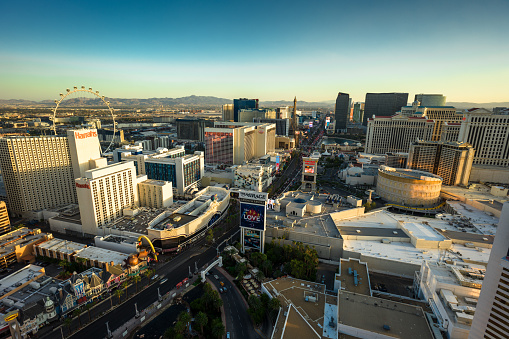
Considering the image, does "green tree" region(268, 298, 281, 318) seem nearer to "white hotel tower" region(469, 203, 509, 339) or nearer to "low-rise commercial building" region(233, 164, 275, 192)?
"white hotel tower" region(469, 203, 509, 339)

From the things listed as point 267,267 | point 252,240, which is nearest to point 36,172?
point 252,240

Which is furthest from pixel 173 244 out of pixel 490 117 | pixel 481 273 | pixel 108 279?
pixel 490 117

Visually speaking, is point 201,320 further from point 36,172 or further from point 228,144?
point 228,144

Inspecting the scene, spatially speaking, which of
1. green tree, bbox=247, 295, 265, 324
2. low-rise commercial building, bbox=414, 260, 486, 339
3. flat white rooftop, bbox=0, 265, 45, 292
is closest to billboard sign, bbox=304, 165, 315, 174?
low-rise commercial building, bbox=414, 260, 486, 339

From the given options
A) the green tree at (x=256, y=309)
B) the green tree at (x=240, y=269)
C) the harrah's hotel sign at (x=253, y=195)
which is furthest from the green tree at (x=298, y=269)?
the harrah's hotel sign at (x=253, y=195)

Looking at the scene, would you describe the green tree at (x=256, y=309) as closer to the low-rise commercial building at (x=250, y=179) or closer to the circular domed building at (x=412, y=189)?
the low-rise commercial building at (x=250, y=179)

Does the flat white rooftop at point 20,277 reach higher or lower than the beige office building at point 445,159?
lower
